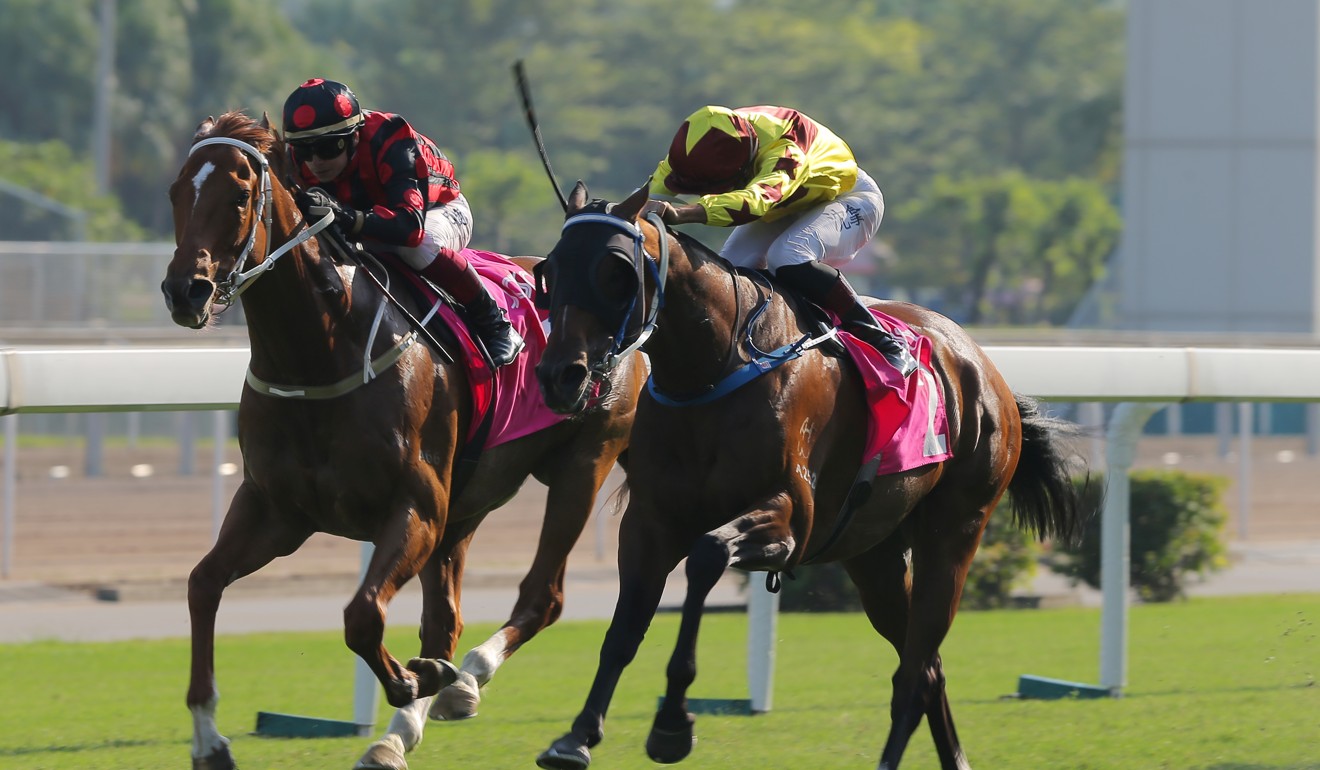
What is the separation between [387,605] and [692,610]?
81cm

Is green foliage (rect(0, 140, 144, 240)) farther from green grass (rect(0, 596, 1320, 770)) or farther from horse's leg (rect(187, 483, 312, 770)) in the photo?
horse's leg (rect(187, 483, 312, 770))

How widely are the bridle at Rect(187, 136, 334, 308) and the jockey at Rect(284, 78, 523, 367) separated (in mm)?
252

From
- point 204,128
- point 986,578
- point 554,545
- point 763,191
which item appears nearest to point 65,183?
point 986,578

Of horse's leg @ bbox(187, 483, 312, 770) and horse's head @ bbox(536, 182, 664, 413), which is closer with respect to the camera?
horse's head @ bbox(536, 182, 664, 413)

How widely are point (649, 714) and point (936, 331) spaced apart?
204cm

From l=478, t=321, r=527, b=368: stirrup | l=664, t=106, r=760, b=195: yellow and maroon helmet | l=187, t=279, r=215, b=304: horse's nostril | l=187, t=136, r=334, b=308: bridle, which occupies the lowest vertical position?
l=478, t=321, r=527, b=368: stirrup

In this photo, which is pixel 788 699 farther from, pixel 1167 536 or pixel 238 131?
pixel 1167 536

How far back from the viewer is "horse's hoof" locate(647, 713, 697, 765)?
14.1 feet

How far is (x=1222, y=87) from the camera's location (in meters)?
25.0

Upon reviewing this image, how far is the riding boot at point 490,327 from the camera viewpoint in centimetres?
521

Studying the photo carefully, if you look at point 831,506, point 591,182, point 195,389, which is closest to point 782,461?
point 831,506

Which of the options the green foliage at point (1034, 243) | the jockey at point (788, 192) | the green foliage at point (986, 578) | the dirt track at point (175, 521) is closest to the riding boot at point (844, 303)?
the jockey at point (788, 192)

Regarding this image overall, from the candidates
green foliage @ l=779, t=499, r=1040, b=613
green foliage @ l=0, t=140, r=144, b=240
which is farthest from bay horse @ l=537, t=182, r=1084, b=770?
green foliage @ l=0, t=140, r=144, b=240

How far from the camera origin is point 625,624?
14.2 ft
